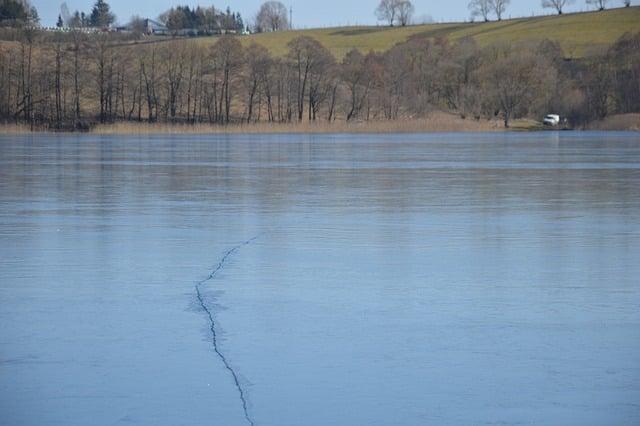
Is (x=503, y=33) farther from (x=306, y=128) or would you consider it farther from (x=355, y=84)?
(x=306, y=128)

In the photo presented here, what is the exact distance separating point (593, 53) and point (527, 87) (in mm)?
16142

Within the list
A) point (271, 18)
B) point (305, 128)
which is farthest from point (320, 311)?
point (271, 18)

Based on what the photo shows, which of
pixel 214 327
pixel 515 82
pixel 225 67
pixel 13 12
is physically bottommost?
pixel 214 327

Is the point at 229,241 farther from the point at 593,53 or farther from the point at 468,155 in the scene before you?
the point at 593,53

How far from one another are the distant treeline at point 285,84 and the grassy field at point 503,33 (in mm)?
19320

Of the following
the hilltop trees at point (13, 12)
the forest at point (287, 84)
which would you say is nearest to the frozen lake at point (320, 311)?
the forest at point (287, 84)

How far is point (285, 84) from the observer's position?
→ 97.5 meters

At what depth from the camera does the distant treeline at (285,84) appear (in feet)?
295

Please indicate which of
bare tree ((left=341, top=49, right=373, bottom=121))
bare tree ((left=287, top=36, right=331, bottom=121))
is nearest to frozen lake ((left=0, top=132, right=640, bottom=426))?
bare tree ((left=341, top=49, right=373, bottom=121))

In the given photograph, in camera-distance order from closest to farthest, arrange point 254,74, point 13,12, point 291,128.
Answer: point 291,128
point 254,74
point 13,12

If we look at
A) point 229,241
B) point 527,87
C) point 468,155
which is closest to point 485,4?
point 527,87

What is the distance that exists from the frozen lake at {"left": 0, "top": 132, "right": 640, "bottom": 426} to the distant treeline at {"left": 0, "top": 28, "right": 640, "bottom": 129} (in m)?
73.8

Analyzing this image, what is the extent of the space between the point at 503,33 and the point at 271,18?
224ft

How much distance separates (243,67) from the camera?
97500mm
